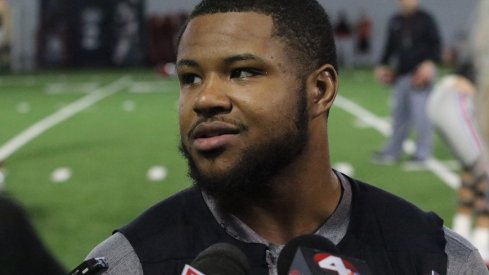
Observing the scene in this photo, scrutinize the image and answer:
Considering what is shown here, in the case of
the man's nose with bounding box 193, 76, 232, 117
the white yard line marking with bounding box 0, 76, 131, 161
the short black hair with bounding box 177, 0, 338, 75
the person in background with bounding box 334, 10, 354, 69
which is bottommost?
the person in background with bounding box 334, 10, 354, 69

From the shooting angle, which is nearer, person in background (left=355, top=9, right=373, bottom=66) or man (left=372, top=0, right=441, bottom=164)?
man (left=372, top=0, right=441, bottom=164)

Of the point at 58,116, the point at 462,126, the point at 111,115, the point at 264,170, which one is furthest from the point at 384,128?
the point at 264,170

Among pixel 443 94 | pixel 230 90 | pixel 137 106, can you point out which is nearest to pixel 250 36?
pixel 230 90

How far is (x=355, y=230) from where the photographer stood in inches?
90.0

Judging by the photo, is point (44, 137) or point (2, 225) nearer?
point (2, 225)

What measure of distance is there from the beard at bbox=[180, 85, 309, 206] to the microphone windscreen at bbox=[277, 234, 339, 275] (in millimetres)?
322

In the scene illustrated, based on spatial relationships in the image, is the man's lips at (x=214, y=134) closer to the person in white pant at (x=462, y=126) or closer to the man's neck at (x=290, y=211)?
the man's neck at (x=290, y=211)

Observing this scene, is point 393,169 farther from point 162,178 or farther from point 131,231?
point 131,231

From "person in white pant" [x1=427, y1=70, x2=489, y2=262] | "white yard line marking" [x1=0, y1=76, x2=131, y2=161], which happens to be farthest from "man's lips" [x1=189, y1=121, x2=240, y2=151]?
"white yard line marking" [x1=0, y1=76, x2=131, y2=161]

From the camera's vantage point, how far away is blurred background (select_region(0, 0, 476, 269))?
926cm

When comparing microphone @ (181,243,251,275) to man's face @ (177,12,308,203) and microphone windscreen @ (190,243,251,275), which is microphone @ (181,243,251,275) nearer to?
microphone windscreen @ (190,243,251,275)

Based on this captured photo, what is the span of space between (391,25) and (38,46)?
899 inches

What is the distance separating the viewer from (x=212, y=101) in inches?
82.3

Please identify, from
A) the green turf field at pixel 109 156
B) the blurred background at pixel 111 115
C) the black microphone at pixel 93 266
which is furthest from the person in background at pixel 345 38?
the black microphone at pixel 93 266
